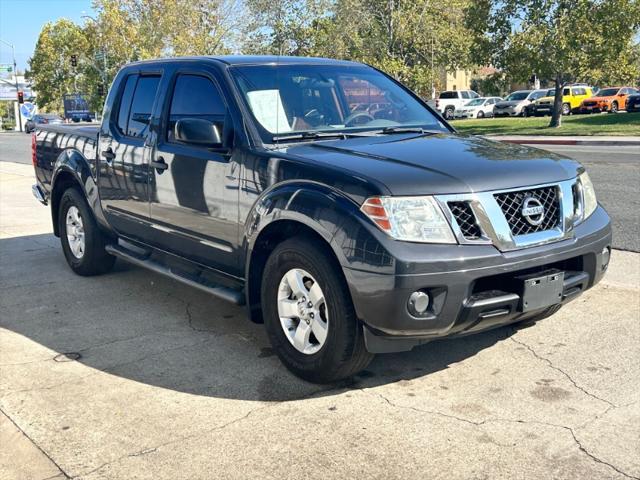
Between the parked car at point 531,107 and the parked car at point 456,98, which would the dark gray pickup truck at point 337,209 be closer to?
the parked car at point 531,107

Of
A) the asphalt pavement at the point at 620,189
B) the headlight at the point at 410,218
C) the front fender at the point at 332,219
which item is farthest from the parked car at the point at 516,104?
the headlight at the point at 410,218

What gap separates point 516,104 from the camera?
44188 mm

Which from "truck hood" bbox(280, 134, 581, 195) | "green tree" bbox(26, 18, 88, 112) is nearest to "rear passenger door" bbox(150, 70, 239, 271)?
"truck hood" bbox(280, 134, 581, 195)

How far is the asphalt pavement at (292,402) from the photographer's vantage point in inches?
124

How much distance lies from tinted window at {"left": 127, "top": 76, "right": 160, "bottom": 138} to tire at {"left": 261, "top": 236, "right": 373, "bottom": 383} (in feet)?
6.31

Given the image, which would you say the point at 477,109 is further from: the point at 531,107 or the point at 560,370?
the point at 560,370

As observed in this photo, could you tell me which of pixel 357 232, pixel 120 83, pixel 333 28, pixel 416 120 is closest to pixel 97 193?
pixel 120 83

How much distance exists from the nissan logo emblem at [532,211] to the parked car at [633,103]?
123ft

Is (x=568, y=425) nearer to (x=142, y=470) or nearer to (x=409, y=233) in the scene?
(x=409, y=233)

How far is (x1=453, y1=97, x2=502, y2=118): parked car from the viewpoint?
4653 cm

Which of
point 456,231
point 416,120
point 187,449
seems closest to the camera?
point 187,449

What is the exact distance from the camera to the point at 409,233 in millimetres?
3484

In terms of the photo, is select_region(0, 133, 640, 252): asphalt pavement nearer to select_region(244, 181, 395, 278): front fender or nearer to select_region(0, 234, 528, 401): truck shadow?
select_region(0, 234, 528, 401): truck shadow

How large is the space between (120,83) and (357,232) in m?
3.27
